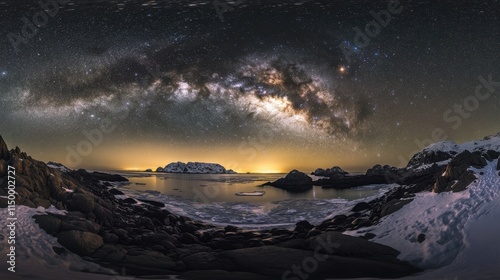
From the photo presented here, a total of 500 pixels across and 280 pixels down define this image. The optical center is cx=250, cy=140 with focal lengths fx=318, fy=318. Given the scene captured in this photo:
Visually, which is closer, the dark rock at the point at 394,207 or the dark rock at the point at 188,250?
the dark rock at the point at 188,250

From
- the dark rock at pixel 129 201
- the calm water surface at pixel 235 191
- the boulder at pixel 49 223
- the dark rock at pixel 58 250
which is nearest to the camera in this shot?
the dark rock at pixel 58 250

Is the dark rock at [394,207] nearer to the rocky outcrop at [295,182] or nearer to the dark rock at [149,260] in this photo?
the dark rock at [149,260]

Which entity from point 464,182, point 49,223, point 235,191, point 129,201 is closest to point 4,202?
point 49,223

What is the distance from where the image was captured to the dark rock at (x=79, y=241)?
1162 centimetres

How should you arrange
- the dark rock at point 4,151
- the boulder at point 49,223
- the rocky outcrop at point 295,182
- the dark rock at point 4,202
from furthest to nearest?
the rocky outcrop at point 295,182
the dark rock at point 4,151
the dark rock at point 4,202
the boulder at point 49,223

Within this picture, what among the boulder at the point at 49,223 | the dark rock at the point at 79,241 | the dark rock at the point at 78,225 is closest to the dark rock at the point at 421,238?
the dark rock at the point at 79,241

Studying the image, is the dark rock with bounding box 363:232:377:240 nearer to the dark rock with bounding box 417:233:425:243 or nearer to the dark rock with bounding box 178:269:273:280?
the dark rock with bounding box 417:233:425:243

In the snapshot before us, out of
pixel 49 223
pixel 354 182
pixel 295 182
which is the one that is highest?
pixel 49 223

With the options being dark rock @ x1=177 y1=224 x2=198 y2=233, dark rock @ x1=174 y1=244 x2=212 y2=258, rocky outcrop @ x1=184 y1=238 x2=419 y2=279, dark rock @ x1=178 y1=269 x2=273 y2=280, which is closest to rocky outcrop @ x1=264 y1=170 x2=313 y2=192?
dark rock @ x1=177 y1=224 x2=198 y2=233

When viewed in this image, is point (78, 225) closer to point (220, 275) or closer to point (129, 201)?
point (220, 275)

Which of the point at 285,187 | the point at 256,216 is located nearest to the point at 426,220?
the point at 256,216

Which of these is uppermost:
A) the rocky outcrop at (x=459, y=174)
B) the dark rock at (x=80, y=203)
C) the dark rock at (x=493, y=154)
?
the dark rock at (x=493, y=154)

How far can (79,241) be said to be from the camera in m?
11.8

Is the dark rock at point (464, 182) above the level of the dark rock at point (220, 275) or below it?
above
